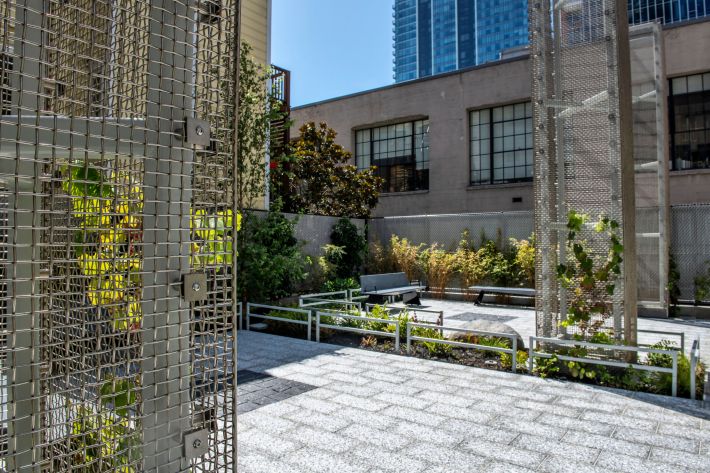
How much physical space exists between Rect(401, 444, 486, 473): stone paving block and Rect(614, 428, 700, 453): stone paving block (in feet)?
4.63

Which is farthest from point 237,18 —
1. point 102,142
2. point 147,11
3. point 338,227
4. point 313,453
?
point 338,227

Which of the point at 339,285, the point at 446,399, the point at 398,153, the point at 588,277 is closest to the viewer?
the point at 446,399

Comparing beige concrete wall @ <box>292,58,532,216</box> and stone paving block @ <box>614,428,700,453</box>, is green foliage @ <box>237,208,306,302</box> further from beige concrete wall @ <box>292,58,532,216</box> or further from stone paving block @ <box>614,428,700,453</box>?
beige concrete wall @ <box>292,58,532,216</box>

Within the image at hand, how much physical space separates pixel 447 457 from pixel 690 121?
17.0 meters

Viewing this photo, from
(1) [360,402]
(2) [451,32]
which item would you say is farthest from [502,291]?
(2) [451,32]

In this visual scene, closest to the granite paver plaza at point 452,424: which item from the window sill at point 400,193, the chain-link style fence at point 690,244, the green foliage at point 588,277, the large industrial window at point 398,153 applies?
the green foliage at point 588,277

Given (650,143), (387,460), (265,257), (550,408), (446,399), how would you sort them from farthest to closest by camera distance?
(650,143) → (265,257) → (446,399) → (550,408) → (387,460)

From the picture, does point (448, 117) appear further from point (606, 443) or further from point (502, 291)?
point (606, 443)

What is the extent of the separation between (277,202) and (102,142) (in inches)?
405

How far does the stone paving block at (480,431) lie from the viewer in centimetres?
413

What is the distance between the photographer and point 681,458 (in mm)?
3736

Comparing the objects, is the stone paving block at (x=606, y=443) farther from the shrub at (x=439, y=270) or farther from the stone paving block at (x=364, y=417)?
the shrub at (x=439, y=270)

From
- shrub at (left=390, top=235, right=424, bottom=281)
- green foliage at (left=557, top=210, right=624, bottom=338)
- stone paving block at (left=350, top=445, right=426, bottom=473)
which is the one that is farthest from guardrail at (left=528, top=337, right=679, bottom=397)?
shrub at (left=390, top=235, right=424, bottom=281)

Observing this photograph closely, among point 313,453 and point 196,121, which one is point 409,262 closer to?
point 313,453
